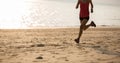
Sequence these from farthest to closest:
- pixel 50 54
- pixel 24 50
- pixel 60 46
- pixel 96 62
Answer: pixel 60 46, pixel 24 50, pixel 50 54, pixel 96 62

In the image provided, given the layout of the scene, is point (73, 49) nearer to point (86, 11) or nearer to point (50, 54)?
point (50, 54)

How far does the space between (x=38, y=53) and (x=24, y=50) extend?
70cm

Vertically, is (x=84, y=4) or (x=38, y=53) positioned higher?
(x=84, y=4)

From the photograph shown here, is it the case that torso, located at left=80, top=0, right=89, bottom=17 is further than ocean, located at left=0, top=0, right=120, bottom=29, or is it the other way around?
ocean, located at left=0, top=0, right=120, bottom=29

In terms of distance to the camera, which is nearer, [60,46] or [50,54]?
[50,54]

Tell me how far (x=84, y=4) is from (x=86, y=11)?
0.24m

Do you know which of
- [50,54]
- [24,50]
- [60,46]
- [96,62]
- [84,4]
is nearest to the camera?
[96,62]

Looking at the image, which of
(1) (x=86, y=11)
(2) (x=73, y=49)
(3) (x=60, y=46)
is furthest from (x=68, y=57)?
(1) (x=86, y=11)

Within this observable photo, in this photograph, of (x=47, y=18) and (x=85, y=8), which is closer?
(x=85, y=8)

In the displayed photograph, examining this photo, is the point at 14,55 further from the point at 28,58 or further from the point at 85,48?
the point at 85,48

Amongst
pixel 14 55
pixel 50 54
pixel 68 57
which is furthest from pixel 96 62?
pixel 14 55

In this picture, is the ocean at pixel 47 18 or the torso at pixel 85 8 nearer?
the torso at pixel 85 8

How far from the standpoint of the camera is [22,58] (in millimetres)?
8023

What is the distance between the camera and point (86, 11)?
10969mm
